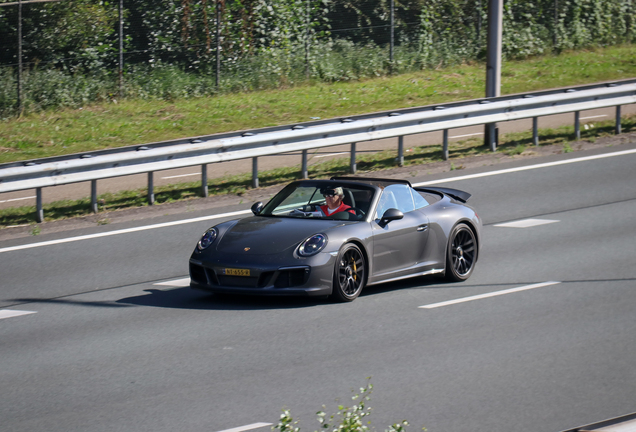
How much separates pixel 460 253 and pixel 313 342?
10.5ft

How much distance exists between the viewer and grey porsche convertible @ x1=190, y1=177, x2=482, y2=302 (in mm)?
9273

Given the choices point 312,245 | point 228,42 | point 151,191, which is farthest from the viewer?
point 228,42

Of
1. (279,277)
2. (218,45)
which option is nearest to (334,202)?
(279,277)

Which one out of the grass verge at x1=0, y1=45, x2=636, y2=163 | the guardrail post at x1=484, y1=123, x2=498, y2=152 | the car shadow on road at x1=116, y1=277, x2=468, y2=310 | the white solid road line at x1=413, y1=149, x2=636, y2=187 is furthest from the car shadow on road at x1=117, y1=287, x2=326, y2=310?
Result: the grass verge at x1=0, y1=45, x2=636, y2=163

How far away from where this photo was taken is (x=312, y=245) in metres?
9.37

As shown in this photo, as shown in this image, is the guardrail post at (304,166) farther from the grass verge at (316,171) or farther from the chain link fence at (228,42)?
the chain link fence at (228,42)

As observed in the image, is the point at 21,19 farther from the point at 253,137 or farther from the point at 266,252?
the point at 266,252

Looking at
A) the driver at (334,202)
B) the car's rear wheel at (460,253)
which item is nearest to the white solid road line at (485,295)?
the car's rear wheel at (460,253)

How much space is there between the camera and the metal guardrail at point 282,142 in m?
14.2

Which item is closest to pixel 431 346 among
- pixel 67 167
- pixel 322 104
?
pixel 67 167

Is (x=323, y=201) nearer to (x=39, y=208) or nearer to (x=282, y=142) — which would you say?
(x=39, y=208)

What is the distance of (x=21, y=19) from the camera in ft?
74.1

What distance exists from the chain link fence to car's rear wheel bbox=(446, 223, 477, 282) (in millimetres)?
14724

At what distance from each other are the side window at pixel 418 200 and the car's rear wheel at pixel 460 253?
453 millimetres
